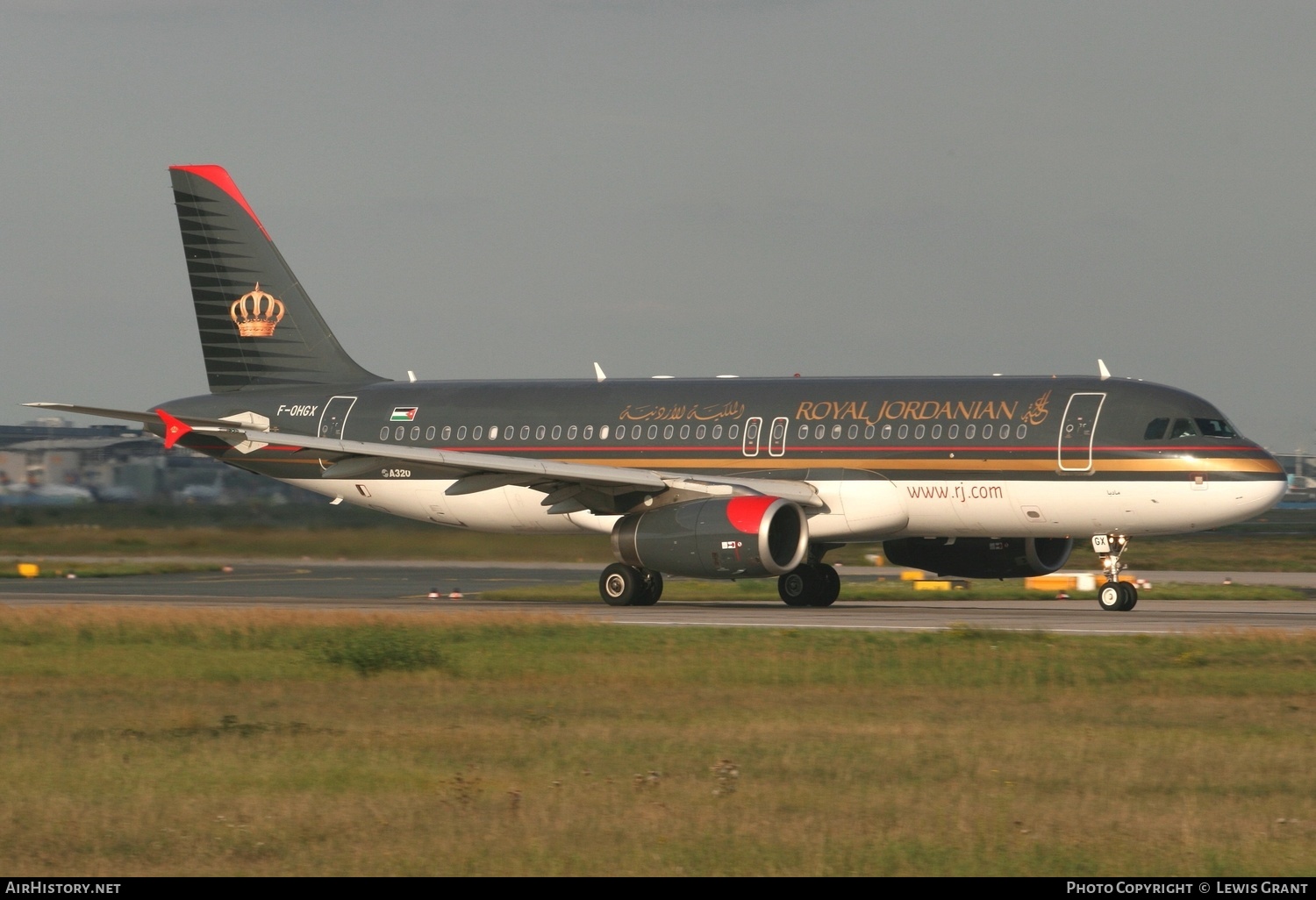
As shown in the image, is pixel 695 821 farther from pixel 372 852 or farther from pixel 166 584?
pixel 166 584

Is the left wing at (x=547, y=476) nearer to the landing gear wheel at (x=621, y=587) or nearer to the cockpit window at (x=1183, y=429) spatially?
the landing gear wheel at (x=621, y=587)

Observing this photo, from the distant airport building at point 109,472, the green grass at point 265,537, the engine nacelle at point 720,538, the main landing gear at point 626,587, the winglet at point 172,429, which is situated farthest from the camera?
the distant airport building at point 109,472

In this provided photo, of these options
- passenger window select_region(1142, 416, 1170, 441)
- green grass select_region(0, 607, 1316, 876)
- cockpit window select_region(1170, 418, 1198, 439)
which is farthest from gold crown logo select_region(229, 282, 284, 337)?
cockpit window select_region(1170, 418, 1198, 439)

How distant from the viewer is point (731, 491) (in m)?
29.0

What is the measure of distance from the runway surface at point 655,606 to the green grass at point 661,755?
13.5ft

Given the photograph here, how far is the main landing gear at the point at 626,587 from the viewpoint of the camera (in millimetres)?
29969

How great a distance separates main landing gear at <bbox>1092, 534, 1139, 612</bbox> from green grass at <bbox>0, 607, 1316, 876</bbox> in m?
7.12

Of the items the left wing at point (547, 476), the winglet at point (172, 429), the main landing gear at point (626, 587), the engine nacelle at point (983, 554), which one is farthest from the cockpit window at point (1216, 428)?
the winglet at point (172, 429)

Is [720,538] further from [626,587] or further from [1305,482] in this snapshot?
[1305,482]

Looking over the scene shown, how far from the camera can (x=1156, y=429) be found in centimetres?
2780

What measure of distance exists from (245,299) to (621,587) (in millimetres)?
11788

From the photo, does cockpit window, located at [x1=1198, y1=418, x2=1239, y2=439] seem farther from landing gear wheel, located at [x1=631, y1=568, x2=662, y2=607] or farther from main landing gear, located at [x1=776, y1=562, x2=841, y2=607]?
landing gear wheel, located at [x1=631, y1=568, x2=662, y2=607]

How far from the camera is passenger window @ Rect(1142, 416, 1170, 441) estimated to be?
27.7 meters

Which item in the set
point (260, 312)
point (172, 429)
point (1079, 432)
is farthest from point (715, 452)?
point (260, 312)
